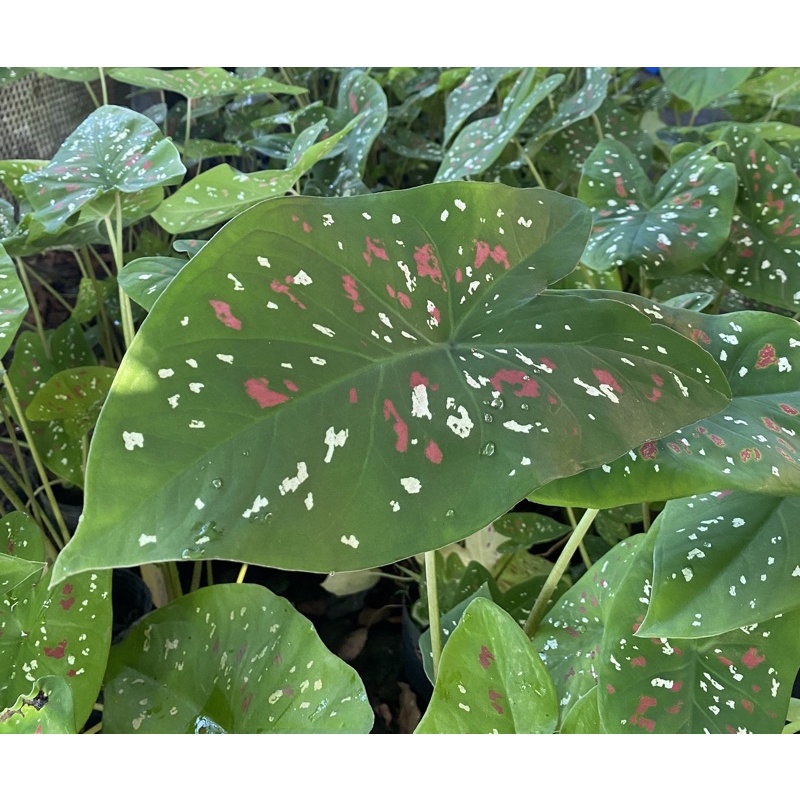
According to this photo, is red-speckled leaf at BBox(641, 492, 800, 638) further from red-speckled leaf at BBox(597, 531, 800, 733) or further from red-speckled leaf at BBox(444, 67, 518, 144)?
red-speckled leaf at BBox(444, 67, 518, 144)

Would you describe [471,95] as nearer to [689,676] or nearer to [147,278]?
[147,278]

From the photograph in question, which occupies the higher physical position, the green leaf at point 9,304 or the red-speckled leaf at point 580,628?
the green leaf at point 9,304

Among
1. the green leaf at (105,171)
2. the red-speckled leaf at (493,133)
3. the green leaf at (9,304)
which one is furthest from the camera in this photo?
the red-speckled leaf at (493,133)

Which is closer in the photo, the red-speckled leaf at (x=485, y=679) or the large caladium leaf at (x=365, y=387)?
the large caladium leaf at (x=365, y=387)

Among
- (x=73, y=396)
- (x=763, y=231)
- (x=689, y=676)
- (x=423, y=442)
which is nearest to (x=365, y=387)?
(x=423, y=442)

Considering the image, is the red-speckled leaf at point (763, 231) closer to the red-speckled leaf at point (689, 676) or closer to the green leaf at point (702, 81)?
the green leaf at point (702, 81)

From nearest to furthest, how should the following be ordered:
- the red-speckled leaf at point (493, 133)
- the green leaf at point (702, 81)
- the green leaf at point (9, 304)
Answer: the green leaf at point (9, 304) < the red-speckled leaf at point (493, 133) < the green leaf at point (702, 81)

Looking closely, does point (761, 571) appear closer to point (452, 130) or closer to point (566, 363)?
point (566, 363)

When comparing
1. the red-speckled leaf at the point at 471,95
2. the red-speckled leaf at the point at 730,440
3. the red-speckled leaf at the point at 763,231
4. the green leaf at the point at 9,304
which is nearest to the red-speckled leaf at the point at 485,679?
the red-speckled leaf at the point at 730,440
